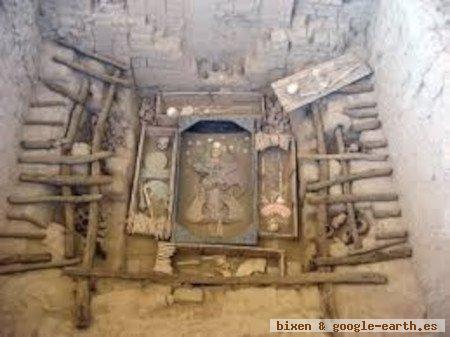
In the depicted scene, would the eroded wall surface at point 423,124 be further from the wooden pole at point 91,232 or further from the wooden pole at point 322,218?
the wooden pole at point 91,232

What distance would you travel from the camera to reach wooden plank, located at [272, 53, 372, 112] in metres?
6.40

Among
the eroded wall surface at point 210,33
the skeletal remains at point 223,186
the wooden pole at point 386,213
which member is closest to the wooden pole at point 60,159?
the skeletal remains at point 223,186

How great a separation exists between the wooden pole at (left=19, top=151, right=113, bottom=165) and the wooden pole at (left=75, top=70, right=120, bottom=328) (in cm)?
10

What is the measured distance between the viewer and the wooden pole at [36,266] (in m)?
5.02

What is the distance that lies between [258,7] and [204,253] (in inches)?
113

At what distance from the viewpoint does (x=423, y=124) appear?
5.13m

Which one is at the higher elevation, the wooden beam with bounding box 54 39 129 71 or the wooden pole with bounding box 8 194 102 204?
the wooden beam with bounding box 54 39 129 71

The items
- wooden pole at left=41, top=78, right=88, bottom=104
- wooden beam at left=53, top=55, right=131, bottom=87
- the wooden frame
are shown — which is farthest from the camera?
wooden beam at left=53, top=55, right=131, bottom=87

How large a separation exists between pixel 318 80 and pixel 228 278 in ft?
8.65

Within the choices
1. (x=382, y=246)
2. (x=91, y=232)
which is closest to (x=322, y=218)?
(x=382, y=246)

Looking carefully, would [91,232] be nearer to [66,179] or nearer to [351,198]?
[66,179]

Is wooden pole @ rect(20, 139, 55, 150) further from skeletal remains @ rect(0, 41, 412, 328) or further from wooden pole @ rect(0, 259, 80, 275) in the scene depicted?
wooden pole @ rect(0, 259, 80, 275)

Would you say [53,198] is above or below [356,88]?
below

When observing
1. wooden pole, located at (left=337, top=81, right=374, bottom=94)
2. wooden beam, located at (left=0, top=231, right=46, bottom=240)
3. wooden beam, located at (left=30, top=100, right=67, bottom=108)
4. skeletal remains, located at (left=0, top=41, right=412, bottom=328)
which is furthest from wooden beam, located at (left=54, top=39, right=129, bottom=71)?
wooden pole, located at (left=337, top=81, right=374, bottom=94)
